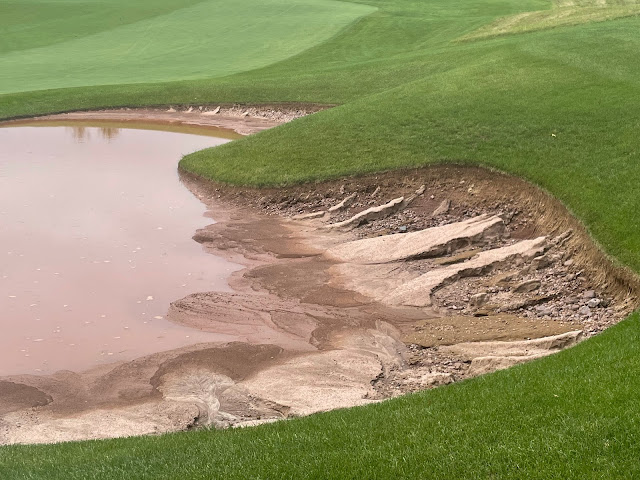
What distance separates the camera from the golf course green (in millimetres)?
12273

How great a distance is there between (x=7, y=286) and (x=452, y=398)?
1505cm

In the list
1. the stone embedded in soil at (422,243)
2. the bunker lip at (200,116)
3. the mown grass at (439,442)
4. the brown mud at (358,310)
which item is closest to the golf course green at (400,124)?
the mown grass at (439,442)

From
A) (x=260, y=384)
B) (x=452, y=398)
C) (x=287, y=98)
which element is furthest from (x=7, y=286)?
(x=287, y=98)

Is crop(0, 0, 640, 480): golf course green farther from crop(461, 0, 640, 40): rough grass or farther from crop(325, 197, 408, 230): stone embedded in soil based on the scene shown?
crop(325, 197, 408, 230): stone embedded in soil

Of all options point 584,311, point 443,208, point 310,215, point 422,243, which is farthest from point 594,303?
point 310,215

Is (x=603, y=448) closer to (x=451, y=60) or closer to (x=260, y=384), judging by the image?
(x=260, y=384)

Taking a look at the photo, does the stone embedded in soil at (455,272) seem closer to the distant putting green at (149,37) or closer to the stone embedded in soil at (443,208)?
the stone embedded in soil at (443,208)

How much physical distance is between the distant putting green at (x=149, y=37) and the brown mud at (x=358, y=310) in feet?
96.1

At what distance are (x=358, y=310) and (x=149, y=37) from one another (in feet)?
159

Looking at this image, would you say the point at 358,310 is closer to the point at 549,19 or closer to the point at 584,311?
the point at 584,311

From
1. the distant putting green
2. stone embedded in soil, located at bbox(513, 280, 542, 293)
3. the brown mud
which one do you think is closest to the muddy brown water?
the brown mud

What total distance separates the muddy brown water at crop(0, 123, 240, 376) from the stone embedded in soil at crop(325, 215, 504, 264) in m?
3.81

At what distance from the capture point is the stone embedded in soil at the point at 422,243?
25312 mm

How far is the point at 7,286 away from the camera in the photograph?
2436 cm
